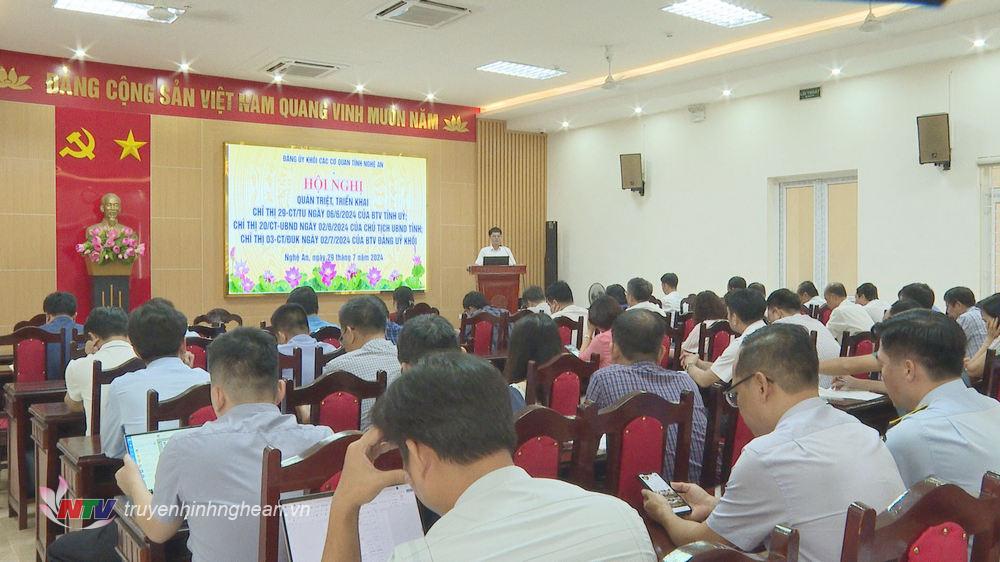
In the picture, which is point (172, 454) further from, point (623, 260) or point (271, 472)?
point (623, 260)

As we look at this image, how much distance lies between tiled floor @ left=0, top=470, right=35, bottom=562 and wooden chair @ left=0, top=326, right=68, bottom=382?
0.76m

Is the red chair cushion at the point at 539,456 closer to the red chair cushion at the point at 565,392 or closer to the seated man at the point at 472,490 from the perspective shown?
the seated man at the point at 472,490

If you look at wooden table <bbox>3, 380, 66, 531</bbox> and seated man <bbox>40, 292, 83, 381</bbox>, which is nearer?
wooden table <bbox>3, 380, 66, 531</bbox>

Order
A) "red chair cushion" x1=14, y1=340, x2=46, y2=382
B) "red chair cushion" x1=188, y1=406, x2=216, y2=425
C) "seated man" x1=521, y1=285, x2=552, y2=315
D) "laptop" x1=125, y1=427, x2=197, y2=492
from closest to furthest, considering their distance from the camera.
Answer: "laptop" x1=125, y1=427, x2=197, y2=492 < "red chair cushion" x1=188, y1=406, x2=216, y2=425 < "red chair cushion" x1=14, y1=340, x2=46, y2=382 < "seated man" x1=521, y1=285, x2=552, y2=315

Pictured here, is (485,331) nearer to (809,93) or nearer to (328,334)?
(328,334)

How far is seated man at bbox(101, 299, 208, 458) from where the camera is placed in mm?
2760

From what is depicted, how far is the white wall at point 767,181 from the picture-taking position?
8023 millimetres

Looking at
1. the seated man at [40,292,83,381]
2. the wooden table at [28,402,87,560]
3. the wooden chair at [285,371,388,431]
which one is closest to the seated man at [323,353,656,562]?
the wooden chair at [285,371,388,431]

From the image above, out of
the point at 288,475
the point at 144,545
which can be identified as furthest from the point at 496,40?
the point at 288,475

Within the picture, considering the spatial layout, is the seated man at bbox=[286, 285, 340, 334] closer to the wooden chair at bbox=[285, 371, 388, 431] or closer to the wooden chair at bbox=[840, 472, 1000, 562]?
the wooden chair at bbox=[285, 371, 388, 431]

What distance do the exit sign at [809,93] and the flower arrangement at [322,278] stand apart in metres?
5.32

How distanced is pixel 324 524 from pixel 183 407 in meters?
1.13

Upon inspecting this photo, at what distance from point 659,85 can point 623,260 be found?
2.64 meters

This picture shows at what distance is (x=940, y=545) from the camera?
1387mm
